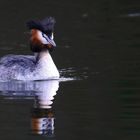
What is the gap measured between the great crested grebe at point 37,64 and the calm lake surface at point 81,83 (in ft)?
0.86

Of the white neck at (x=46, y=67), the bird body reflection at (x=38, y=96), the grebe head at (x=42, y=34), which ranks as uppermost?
the grebe head at (x=42, y=34)

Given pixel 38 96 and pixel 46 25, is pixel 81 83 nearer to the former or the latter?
pixel 38 96

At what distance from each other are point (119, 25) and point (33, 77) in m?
7.58

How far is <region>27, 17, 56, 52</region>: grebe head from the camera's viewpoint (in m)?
20.6

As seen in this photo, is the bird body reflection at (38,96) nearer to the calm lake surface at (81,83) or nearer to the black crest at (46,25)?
the calm lake surface at (81,83)

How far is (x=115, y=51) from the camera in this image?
2298 centimetres

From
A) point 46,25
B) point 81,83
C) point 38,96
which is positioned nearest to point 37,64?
point 46,25

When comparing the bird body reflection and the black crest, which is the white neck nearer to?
the bird body reflection

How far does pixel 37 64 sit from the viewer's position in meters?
20.6

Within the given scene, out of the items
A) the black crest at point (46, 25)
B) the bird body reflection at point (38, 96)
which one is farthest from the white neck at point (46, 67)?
the black crest at point (46, 25)

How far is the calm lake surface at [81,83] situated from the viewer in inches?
606

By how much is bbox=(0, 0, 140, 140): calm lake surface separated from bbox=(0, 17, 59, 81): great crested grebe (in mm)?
262

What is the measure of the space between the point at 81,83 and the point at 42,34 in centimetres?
180

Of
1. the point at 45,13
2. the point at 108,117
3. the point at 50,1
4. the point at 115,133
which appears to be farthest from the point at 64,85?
the point at 50,1
